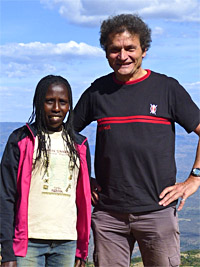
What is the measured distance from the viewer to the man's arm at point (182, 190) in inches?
185

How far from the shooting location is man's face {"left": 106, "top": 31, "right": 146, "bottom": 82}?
183 inches

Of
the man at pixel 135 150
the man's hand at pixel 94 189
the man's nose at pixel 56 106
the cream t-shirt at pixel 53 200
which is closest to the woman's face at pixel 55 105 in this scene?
the man's nose at pixel 56 106

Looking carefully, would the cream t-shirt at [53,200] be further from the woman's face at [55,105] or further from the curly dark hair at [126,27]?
the curly dark hair at [126,27]

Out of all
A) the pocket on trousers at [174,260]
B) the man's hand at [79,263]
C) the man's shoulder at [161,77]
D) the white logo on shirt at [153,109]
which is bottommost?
the pocket on trousers at [174,260]

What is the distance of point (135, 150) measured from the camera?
181 inches

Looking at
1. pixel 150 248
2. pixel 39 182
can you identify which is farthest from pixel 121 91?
pixel 150 248

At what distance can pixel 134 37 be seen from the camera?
4707mm

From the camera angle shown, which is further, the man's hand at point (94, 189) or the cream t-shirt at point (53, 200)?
the man's hand at point (94, 189)

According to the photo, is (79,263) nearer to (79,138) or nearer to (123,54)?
(79,138)

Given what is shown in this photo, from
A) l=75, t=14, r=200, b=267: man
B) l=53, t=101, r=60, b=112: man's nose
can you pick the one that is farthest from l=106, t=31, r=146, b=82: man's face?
l=53, t=101, r=60, b=112: man's nose

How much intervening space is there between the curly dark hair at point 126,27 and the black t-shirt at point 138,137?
339mm

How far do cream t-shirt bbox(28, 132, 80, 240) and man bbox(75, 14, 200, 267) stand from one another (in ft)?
1.75

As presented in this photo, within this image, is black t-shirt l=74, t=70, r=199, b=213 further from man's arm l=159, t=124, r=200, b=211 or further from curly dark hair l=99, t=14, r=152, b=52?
curly dark hair l=99, t=14, r=152, b=52

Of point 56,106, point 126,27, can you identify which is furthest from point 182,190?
point 126,27
